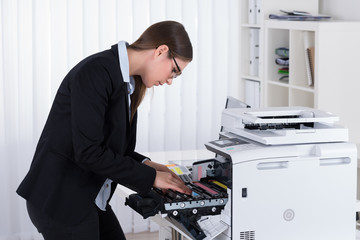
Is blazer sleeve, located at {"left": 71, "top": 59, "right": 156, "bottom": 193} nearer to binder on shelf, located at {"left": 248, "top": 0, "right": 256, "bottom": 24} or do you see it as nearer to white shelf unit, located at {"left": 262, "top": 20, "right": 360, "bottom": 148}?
white shelf unit, located at {"left": 262, "top": 20, "right": 360, "bottom": 148}

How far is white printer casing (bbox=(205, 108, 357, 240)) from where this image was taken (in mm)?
2068

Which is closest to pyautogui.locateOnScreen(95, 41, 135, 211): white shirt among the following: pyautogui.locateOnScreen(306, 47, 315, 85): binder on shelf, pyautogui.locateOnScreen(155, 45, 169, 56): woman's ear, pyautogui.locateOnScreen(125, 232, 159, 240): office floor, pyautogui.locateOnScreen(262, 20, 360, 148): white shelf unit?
pyautogui.locateOnScreen(155, 45, 169, 56): woman's ear

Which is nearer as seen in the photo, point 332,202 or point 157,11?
point 332,202

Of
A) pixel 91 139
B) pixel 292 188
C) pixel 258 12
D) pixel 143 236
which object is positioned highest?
pixel 258 12

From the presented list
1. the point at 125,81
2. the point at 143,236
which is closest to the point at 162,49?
the point at 125,81

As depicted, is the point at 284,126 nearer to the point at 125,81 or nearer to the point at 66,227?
the point at 125,81

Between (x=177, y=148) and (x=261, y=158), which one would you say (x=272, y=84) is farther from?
(x=261, y=158)

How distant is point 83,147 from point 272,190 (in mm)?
681

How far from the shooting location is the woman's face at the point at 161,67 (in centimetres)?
203

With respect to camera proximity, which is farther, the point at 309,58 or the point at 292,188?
the point at 309,58

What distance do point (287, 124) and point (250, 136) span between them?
0.20m

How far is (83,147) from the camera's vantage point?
191cm

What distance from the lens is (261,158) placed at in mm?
2068

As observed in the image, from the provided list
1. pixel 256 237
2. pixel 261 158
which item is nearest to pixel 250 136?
pixel 261 158
